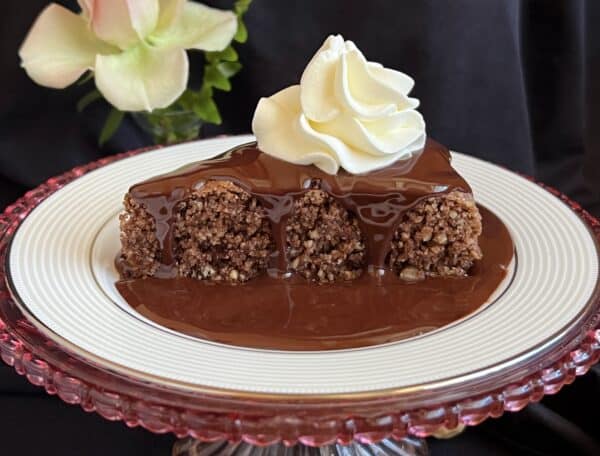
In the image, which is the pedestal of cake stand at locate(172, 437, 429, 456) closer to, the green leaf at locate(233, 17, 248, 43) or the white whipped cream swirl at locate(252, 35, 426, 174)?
the white whipped cream swirl at locate(252, 35, 426, 174)

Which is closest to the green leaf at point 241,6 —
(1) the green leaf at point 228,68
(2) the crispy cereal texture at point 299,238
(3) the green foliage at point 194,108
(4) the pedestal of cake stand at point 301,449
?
(3) the green foliage at point 194,108

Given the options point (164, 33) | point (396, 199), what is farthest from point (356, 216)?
point (164, 33)

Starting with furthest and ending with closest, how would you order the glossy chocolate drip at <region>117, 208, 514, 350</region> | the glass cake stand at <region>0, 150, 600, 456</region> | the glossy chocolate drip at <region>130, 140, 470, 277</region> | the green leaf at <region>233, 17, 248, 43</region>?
the green leaf at <region>233, 17, 248, 43</region> → the glossy chocolate drip at <region>130, 140, 470, 277</region> → the glossy chocolate drip at <region>117, 208, 514, 350</region> → the glass cake stand at <region>0, 150, 600, 456</region>

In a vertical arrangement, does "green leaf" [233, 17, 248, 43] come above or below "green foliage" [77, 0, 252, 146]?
above

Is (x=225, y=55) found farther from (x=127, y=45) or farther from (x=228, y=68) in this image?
(x=127, y=45)

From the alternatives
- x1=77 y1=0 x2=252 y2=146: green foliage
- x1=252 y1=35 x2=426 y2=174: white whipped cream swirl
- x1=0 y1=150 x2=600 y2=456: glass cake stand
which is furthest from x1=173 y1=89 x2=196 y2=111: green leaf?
x1=0 y1=150 x2=600 y2=456: glass cake stand

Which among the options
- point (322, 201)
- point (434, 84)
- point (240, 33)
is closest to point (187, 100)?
point (240, 33)
